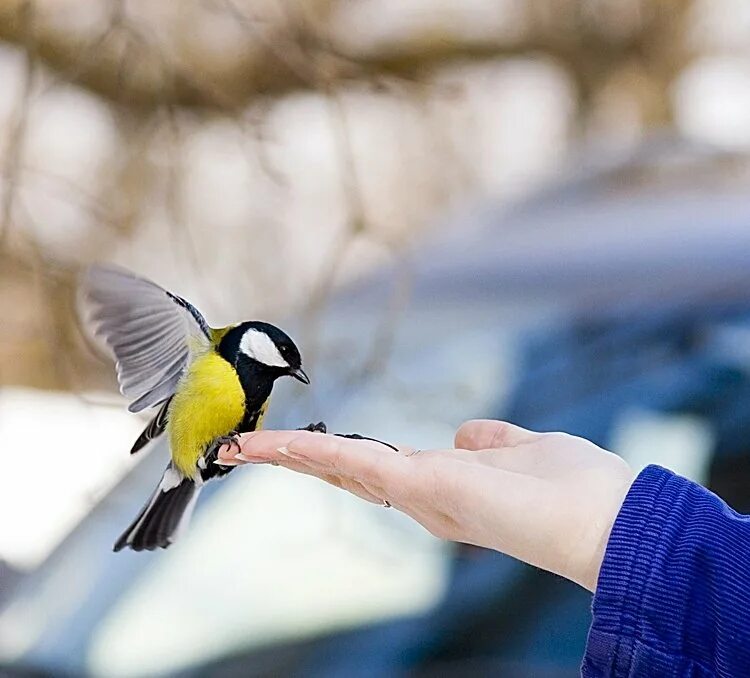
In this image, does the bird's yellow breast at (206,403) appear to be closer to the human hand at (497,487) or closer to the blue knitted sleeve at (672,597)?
the human hand at (497,487)

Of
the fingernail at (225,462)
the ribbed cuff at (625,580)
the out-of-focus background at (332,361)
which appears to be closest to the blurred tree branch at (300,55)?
the out-of-focus background at (332,361)

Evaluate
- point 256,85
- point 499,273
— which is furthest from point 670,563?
point 256,85

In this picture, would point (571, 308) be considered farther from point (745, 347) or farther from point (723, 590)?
point (723, 590)

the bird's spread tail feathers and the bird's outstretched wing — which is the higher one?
the bird's outstretched wing

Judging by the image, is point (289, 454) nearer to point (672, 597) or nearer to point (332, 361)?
point (672, 597)

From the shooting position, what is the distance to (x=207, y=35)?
185 inches

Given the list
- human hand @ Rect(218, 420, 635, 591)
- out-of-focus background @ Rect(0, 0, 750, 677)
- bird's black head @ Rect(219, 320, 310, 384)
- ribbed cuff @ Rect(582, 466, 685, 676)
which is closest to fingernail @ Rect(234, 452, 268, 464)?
human hand @ Rect(218, 420, 635, 591)

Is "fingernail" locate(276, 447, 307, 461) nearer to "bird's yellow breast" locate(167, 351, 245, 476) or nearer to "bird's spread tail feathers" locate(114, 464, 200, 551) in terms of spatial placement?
"bird's yellow breast" locate(167, 351, 245, 476)

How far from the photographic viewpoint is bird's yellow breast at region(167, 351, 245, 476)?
1.44m

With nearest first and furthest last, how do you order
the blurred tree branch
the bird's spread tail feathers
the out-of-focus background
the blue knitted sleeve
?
1. the blue knitted sleeve
2. the bird's spread tail feathers
3. the out-of-focus background
4. the blurred tree branch

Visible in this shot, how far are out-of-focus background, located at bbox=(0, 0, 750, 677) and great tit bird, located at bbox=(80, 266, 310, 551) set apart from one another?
0.66m

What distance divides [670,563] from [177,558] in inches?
48.2

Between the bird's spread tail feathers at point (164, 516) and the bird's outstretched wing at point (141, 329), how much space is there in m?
0.20

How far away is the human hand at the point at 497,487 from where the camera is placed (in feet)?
4.70
